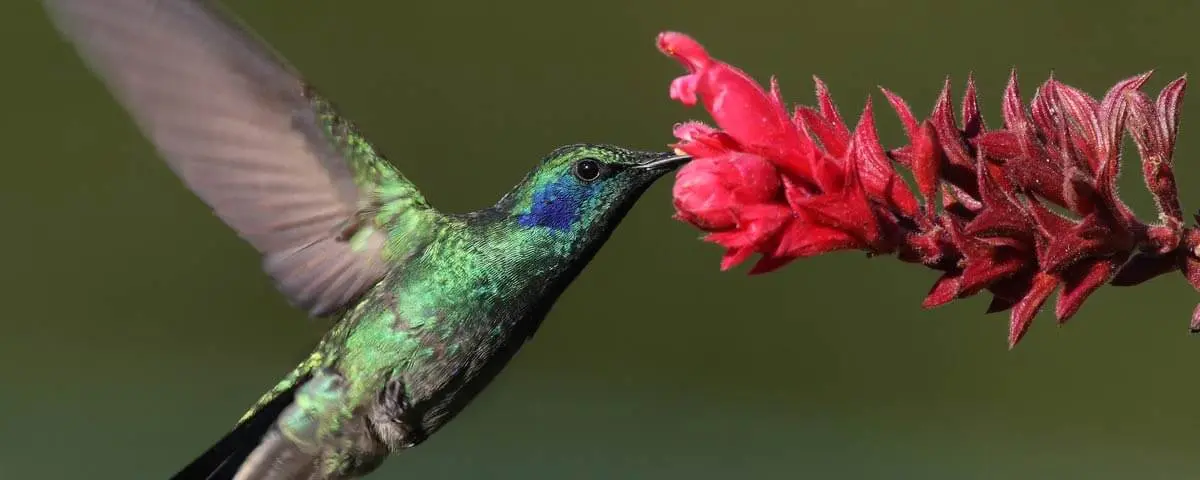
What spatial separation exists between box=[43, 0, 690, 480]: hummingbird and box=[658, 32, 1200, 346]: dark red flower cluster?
49 centimetres

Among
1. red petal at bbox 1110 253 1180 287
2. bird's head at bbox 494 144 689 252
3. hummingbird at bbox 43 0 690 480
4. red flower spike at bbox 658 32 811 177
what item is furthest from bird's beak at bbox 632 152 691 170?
red petal at bbox 1110 253 1180 287

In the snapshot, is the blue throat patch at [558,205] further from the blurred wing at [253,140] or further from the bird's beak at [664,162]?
the blurred wing at [253,140]

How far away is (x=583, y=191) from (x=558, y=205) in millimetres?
50

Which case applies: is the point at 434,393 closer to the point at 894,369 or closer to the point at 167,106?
the point at 167,106

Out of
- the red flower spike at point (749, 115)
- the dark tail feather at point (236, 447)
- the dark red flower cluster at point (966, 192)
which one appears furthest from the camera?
the dark tail feather at point (236, 447)

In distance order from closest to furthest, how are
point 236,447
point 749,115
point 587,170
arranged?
point 749,115, point 587,170, point 236,447

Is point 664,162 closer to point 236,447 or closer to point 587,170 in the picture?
point 587,170

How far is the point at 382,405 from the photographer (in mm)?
1885

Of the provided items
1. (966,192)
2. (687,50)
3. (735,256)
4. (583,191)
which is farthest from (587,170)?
(966,192)

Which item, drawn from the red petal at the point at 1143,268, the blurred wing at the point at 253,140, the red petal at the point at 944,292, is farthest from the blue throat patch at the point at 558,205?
the red petal at the point at 1143,268

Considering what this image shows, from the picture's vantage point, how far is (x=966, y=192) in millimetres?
1219

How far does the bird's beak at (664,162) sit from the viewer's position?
1572 mm

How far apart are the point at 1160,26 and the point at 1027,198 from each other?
228 cm

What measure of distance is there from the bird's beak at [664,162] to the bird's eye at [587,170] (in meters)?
0.07
